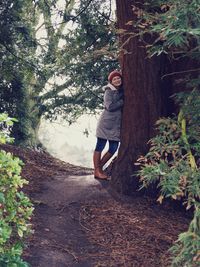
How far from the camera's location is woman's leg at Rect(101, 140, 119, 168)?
7609 millimetres

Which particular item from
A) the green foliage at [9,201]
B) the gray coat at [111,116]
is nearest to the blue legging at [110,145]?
the gray coat at [111,116]

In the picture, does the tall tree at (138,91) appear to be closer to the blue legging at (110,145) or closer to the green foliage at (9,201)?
the blue legging at (110,145)

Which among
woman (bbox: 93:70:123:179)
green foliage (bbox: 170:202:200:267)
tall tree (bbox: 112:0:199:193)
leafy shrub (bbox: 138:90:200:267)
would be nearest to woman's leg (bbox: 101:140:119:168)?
woman (bbox: 93:70:123:179)

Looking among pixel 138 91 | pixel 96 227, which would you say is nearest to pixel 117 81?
pixel 138 91

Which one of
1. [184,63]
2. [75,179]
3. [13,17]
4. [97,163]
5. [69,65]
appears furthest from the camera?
[69,65]

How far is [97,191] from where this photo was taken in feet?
24.0

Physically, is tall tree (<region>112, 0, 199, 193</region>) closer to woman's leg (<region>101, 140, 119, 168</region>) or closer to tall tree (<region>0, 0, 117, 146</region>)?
woman's leg (<region>101, 140, 119, 168</region>)

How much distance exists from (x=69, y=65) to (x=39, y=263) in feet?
→ 21.4

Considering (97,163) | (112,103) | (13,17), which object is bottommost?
(97,163)

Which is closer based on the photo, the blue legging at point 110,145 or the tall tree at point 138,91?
the tall tree at point 138,91

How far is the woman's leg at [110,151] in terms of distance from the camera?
7.61 m

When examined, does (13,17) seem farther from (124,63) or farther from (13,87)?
(124,63)

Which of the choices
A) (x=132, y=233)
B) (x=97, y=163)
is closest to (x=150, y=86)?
(x=97, y=163)

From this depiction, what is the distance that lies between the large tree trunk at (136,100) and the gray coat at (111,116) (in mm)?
147
